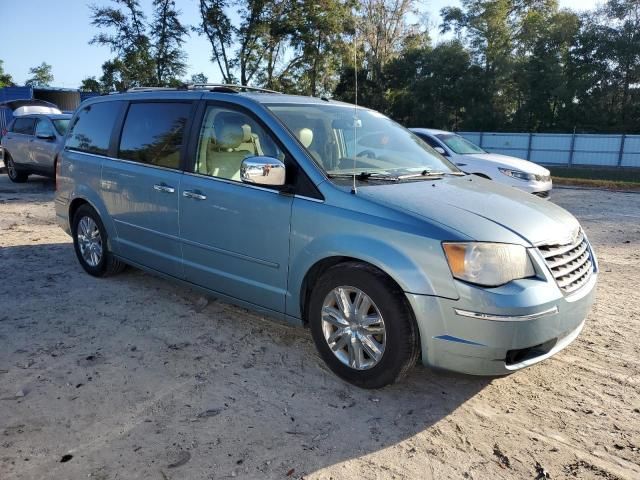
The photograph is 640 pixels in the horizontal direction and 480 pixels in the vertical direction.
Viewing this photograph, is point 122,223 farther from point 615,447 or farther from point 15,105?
point 15,105

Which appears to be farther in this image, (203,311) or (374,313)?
(203,311)

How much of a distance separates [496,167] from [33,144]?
10704mm

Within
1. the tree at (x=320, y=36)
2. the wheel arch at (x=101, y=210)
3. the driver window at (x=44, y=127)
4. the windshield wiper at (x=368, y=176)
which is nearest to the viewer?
the windshield wiper at (x=368, y=176)

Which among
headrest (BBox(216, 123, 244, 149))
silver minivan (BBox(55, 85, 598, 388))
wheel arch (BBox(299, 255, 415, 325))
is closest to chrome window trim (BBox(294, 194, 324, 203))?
silver minivan (BBox(55, 85, 598, 388))

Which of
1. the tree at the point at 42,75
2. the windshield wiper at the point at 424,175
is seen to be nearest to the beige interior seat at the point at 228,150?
the windshield wiper at the point at 424,175

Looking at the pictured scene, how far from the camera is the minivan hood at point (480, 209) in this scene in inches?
117

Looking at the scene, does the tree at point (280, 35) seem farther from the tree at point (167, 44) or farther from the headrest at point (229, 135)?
the headrest at point (229, 135)

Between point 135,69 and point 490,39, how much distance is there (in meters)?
26.4

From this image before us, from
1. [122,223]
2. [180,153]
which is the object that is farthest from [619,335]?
[122,223]

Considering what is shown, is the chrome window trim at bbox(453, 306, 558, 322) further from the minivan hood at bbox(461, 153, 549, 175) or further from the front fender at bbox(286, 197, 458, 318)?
the minivan hood at bbox(461, 153, 549, 175)

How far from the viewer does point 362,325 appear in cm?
316

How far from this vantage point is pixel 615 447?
2.74 m

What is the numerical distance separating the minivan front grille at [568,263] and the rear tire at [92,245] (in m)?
4.06

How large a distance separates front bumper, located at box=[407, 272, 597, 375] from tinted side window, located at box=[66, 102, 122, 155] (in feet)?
12.3
